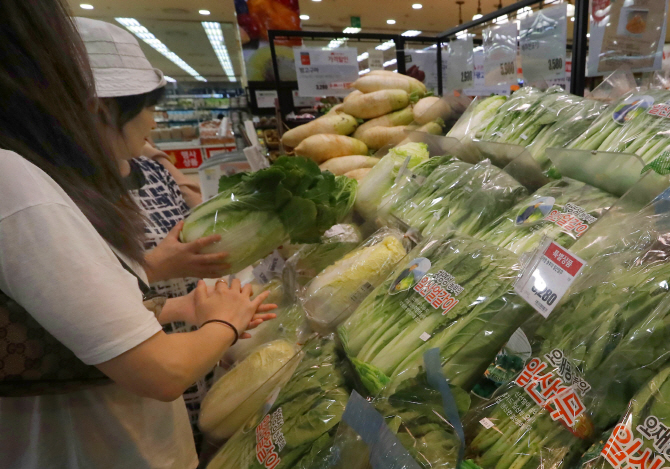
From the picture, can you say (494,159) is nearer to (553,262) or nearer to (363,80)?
(553,262)

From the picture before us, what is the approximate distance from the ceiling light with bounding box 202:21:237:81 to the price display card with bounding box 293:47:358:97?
1417 cm

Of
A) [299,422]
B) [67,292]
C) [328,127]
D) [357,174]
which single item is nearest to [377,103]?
[328,127]

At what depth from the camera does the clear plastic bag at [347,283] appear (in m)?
1.46

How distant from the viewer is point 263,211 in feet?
5.18

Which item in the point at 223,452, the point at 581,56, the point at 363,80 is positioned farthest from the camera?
the point at 363,80

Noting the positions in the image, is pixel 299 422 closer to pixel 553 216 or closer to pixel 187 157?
pixel 553 216

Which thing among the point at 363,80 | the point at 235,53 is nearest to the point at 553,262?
the point at 363,80

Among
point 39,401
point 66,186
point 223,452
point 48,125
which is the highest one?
point 48,125

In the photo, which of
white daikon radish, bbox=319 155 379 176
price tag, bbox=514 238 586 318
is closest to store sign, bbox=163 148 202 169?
white daikon radish, bbox=319 155 379 176

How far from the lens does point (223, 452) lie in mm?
1264

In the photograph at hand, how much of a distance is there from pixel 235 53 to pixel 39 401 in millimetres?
18180

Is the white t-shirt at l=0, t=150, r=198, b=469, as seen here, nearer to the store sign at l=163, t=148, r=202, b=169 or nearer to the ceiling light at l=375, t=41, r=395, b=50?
the ceiling light at l=375, t=41, r=395, b=50

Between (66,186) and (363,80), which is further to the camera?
(363,80)

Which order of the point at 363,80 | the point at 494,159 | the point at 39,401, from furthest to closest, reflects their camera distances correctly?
1. the point at 363,80
2. the point at 494,159
3. the point at 39,401
